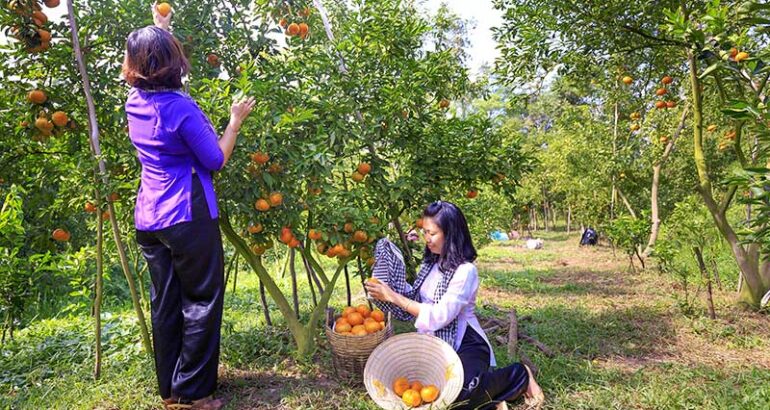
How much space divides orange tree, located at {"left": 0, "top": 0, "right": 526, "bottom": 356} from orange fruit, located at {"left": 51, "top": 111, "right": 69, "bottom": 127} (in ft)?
0.04

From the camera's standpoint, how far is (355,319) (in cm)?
274

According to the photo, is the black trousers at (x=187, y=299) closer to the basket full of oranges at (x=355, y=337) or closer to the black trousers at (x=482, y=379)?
the basket full of oranges at (x=355, y=337)

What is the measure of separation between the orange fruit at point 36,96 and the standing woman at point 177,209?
848 millimetres

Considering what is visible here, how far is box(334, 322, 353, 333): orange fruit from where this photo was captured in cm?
270

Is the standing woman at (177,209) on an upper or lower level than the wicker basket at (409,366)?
upper

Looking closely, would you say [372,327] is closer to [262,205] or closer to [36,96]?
[262,205]

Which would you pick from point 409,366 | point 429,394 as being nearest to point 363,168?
point 409,366

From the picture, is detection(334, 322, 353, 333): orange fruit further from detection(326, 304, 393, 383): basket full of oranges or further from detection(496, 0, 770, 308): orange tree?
detection(496, 0, 770, 308): orange tree

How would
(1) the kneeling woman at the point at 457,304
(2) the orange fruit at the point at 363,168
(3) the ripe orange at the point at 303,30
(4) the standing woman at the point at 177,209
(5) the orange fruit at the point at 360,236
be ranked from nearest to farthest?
(4) the standing woman at the point at 177,209
(1) the kneeling woman at the point at 457,304
(5) the orange fruit at the point at 360,236
(2) the orange fruit at the point at 363,168
(3) the ripe orange at the point at 303,30

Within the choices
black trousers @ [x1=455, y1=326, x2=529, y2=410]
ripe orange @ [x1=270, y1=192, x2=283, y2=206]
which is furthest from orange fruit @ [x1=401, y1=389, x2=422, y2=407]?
ripe orange @ [x1=270, y1=192, x2=283, y2=206]

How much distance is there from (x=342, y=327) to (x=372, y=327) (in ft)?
0.51

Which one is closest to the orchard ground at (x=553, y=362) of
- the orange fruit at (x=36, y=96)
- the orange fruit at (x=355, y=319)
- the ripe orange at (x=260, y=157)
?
the orange fruit at (x=355, y=319)

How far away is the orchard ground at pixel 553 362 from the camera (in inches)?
103

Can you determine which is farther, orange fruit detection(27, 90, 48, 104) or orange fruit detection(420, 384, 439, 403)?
orange fruit detection(27, 90, 48, 104)
